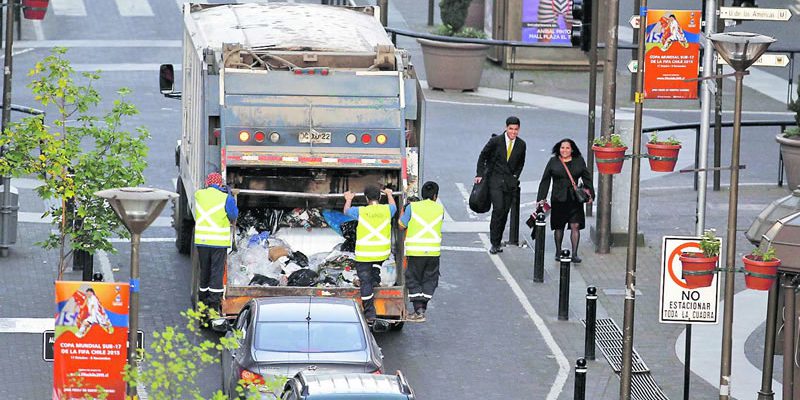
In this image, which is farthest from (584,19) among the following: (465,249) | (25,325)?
(25,325)

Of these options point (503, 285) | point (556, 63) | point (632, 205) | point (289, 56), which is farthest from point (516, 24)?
point (632, 205)

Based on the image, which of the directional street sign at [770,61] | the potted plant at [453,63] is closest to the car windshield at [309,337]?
the directional street sign at [770,61]

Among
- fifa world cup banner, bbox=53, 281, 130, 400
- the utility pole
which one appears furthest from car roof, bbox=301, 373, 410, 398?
the utility pole

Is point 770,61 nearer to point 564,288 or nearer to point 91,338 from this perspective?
point 564,288

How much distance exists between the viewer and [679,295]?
15.3 metres

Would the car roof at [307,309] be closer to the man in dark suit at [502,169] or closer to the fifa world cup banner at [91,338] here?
the fifa world cup banner at [91,338]

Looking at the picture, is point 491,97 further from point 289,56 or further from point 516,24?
point 289,56

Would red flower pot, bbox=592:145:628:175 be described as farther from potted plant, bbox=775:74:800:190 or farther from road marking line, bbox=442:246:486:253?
potted plant, bbox=775:74:800:190

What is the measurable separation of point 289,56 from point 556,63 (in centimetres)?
1866

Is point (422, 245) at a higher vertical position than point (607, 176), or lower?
lower

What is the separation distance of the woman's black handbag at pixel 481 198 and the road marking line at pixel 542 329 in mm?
655

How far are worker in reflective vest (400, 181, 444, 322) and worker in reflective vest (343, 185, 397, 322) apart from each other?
29 centimetres

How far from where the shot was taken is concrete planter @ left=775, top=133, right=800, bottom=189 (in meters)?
25.1

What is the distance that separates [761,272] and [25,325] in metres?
8.18
